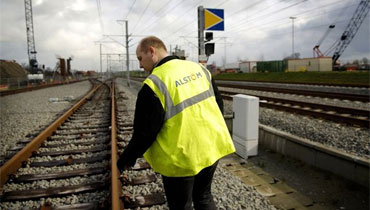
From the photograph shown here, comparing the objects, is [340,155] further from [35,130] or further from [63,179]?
[35,130]

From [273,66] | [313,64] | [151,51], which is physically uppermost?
[273,66]

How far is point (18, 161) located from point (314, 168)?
5023mm

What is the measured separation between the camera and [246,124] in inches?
217

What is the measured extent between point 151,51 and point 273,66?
168 feet

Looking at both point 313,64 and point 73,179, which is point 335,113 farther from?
point 313,64

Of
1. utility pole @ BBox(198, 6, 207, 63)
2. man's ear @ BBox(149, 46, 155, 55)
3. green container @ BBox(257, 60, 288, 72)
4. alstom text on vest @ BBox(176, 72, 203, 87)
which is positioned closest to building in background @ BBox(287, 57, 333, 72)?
green container @ BBox(257, 60, 288, 72)

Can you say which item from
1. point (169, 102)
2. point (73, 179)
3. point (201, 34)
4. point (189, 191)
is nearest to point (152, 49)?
point (169, 102)

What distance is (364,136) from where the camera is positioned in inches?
243

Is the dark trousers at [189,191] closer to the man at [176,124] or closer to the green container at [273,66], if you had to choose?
the man at [176,124]

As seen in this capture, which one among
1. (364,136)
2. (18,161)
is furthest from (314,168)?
(18,161)

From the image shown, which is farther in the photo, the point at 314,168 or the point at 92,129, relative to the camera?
the point at 92,129

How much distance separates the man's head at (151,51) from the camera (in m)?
2.15

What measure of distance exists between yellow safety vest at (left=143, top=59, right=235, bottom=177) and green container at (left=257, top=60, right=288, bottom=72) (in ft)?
163

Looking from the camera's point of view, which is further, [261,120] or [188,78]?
[261,120]
